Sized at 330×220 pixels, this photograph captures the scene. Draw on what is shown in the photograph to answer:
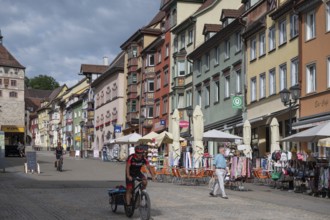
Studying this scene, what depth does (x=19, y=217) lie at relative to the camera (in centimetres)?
1375

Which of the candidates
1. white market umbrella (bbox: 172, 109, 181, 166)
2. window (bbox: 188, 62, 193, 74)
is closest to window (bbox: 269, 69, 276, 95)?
white market umbrella (bbox: 172, 109, 181, 166)

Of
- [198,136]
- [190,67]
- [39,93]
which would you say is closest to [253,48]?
[198,136]

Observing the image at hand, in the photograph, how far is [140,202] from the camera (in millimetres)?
13547

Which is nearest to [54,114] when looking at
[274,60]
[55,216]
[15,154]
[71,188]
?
[15,154]

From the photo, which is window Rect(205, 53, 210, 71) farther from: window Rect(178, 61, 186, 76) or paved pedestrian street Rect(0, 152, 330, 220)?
paved pedestrian street Rect(0, 152, 330, 220)

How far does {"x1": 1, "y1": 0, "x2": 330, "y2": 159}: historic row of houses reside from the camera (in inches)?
1222

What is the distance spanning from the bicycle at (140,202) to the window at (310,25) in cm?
1963

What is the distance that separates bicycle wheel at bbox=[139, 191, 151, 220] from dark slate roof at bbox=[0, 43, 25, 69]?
123 meters

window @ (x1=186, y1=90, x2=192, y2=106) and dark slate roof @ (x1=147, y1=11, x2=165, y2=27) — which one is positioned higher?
dark slate roof @ (x1=147, y1=11, x2=165, y2=27)

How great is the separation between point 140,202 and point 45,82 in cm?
15439

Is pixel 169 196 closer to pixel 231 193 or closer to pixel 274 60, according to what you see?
pixel 231 193

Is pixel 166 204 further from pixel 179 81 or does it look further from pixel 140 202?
pixel 179 81

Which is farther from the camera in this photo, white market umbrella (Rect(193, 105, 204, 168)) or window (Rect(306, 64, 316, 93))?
window (Rect(306, 64, 316, 93))

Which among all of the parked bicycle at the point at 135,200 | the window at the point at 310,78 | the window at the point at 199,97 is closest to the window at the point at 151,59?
the window at the point at 199,97
